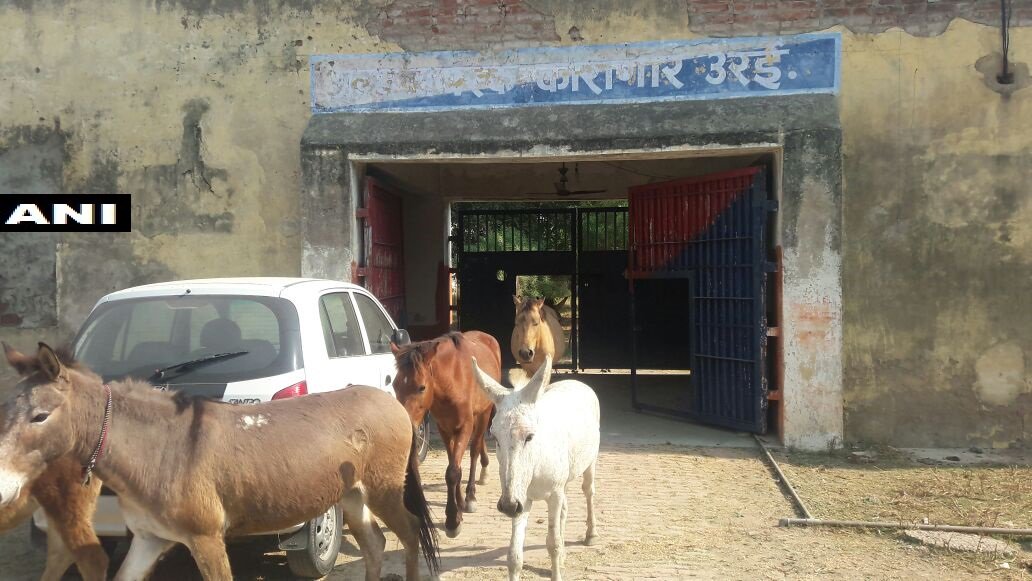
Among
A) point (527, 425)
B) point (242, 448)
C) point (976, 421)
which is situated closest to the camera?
point (242, 448)

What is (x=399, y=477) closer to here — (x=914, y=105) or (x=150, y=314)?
(x=150, y=314)

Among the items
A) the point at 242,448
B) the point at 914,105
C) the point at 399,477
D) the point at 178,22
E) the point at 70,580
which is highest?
the point at 178,22

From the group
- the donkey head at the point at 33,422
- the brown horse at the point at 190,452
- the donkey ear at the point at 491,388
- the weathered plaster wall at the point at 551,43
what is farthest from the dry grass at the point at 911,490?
the donkey head at the point at 33,422

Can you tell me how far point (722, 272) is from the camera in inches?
364

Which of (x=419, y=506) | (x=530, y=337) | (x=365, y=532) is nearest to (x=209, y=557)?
(x=365, y=532)

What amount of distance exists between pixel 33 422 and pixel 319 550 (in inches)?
79.2

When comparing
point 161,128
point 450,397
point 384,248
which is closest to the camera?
point 450,397

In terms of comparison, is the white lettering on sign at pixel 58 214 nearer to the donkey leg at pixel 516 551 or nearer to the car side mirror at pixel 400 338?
the car side mirror at pixel 400 338

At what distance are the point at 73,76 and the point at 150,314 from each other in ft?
19.2

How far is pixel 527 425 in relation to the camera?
420cm

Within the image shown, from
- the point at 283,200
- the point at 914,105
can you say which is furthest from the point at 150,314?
the point at 914,105

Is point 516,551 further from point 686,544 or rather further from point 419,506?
point 686,544

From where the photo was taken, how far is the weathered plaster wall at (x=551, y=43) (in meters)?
8.26

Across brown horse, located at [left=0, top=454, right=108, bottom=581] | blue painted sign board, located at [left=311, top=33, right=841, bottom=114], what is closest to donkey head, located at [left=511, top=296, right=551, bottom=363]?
blue painted sign board, located at [left=311, top=33, right=841, bottom=114]
